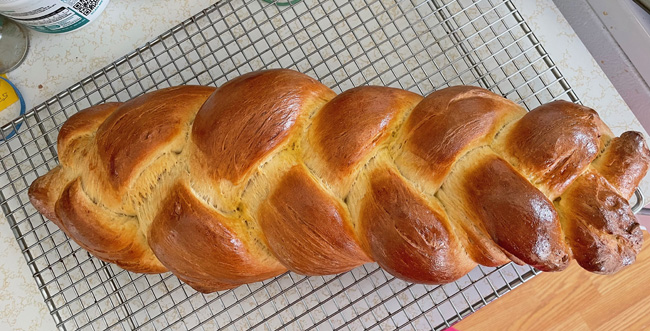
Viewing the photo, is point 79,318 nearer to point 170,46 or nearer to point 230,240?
point 230,240

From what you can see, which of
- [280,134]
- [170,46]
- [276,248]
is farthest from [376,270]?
[170,46]

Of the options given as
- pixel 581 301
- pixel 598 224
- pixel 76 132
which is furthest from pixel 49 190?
pixel 581 301

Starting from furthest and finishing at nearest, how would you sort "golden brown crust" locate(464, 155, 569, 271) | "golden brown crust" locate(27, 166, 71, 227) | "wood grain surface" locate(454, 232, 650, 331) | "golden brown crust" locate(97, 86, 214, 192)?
"wood grain surface" locate(454, 232, 650, 331), "golden brown crust" locate(27, 166, 71, 227), "golden brown crust" locate(97, 86, 214, 192), "golden brown crust" locate(464, 155, 569, 271)

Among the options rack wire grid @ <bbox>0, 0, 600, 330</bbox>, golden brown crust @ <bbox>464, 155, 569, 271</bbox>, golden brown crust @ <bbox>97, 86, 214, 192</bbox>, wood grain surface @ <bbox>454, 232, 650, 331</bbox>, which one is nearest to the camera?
Result: golden brown crust @ <bbox>464, 155, 569, 271</bbox>

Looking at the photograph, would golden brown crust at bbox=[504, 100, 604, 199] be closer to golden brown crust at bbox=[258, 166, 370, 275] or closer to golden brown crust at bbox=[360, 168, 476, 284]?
golden brown crust at bbox=[360, 168, 476, 284]

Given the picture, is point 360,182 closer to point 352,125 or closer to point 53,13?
point 352,125

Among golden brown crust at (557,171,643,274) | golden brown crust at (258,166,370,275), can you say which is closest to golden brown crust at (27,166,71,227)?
golden brown crust at (258,166,370,275)

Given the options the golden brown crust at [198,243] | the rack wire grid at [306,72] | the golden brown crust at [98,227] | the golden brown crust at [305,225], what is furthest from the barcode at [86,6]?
the golden brown crust at [305,225]

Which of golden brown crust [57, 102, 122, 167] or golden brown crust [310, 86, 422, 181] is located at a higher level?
golden brown crust [57, 102, 122, 167]
